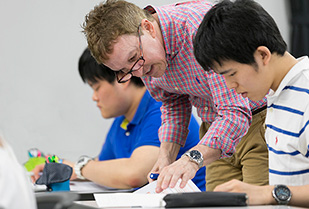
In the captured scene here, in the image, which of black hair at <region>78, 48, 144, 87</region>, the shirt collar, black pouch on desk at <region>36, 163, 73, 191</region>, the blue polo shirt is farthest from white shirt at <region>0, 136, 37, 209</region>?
black hair at <region>78, 48, 144, 87</region>

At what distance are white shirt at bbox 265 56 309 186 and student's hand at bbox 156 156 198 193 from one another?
223 millimetres

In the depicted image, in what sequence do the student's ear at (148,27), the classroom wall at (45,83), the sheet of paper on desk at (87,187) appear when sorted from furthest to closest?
the classroom wall at (45,83) → the sheet of paper on desk at (87,187) → the student's ear at (148,27)

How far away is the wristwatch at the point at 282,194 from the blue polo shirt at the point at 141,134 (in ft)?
3.10

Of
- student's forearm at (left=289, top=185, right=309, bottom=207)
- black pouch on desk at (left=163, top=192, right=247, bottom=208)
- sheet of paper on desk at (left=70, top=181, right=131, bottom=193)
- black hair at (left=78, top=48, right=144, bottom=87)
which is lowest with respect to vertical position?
sheet of paper on desk at (left=70, top=181, right=131, bottom=193)

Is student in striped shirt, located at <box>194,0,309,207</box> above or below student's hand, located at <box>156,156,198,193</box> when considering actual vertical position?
above

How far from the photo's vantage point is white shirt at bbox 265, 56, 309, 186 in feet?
3.74

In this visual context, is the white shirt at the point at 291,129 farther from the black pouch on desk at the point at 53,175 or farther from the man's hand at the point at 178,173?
the black pouch on desk at the point at 53,175

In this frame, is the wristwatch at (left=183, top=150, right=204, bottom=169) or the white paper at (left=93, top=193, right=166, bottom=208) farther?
the wristwatch at (left=183, top=150, right=204, bottom=169)

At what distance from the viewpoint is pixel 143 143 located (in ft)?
6.72

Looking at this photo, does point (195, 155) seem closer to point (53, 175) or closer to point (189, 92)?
point (189, 92)

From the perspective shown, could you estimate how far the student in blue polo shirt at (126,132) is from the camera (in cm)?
201

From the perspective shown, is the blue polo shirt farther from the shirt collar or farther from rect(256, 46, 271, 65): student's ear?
rect(256, 46, 271, 65): student's ear

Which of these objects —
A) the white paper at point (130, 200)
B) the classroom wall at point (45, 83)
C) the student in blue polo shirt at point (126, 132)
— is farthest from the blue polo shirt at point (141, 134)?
the classroom wall at point (45, 83)

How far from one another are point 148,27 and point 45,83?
2107 millimetres
